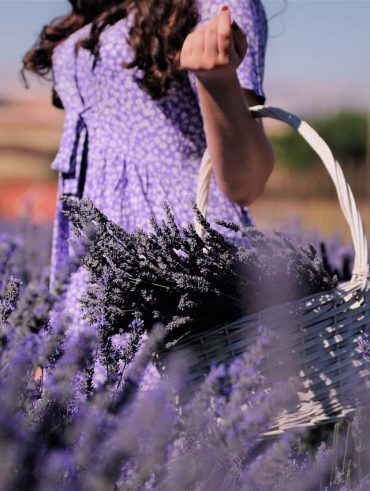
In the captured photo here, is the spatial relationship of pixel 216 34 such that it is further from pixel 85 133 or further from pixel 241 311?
pixel 85 133

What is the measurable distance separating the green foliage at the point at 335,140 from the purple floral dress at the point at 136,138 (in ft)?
31.7

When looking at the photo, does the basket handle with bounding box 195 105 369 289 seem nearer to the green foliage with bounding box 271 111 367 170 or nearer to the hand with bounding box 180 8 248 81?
the hand with bounding box 180 8 248 81

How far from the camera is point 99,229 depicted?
111 centimetres

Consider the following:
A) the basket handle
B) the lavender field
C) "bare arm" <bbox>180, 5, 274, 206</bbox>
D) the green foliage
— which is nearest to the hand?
"bare arm" <bbox>180, 5, 274, 206</bbox>

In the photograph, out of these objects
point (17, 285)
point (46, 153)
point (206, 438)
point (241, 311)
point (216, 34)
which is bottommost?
point (206, 438)

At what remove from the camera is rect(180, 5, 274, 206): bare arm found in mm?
1289

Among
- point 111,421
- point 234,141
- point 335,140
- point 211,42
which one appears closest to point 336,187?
point 234,141

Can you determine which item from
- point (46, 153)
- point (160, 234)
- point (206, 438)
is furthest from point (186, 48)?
point (46, 153)

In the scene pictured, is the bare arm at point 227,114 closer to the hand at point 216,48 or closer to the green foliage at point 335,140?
the hand at point 216,48

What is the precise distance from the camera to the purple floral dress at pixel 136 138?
1755 millimetres

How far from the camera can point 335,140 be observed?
12094 mm

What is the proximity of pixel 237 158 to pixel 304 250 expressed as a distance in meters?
0.34

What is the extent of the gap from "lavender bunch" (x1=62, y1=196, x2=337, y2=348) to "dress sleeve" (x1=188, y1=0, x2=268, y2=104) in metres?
0.62

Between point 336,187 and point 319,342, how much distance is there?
0.30 meters
